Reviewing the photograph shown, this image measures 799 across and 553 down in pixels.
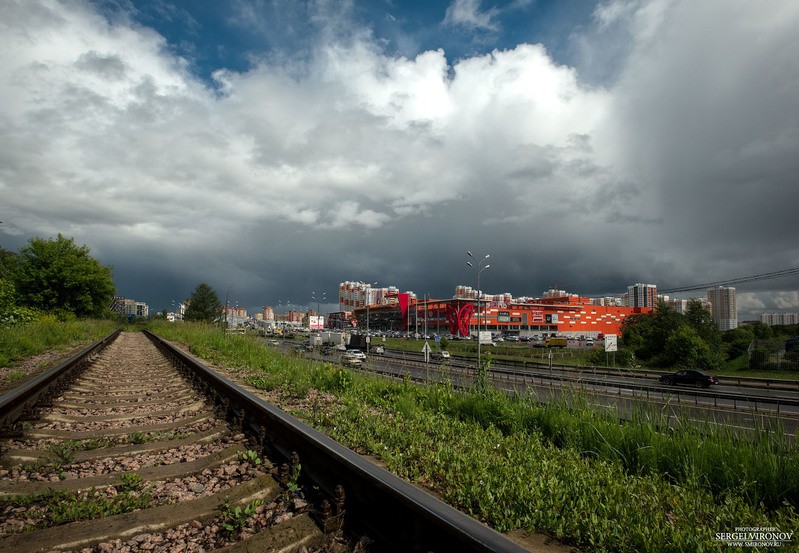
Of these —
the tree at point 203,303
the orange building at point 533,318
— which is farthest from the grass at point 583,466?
the orange building at point 533,318

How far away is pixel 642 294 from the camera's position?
493 feet

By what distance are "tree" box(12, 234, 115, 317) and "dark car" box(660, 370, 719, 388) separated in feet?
178

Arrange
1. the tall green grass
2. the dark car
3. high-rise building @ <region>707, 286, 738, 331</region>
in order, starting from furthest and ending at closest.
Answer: high-rise building @ <region>707, 286, 738, 331</region>
the dark car
the tall green grass

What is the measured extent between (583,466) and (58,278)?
54.6m

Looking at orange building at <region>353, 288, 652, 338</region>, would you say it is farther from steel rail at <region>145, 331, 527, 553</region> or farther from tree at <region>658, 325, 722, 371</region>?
steel rail at <region>145, 331, 527, 553</region>

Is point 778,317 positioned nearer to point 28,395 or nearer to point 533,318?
point 533,318

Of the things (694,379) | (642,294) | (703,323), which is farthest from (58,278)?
(642,294)

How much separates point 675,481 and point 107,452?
5.55 meters

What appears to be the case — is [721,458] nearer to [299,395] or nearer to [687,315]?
[299,395]

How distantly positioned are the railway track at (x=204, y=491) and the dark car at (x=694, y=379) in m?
34.3

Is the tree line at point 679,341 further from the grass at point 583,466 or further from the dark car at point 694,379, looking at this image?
the grass at point 583,466

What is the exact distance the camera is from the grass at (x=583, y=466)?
321 centimetres

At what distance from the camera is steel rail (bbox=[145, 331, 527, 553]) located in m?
2.07

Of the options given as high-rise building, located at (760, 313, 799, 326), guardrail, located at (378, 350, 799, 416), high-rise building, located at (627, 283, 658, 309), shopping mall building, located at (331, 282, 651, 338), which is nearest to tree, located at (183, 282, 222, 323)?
shopping mall building, located at (331, 282, 651, 338)
